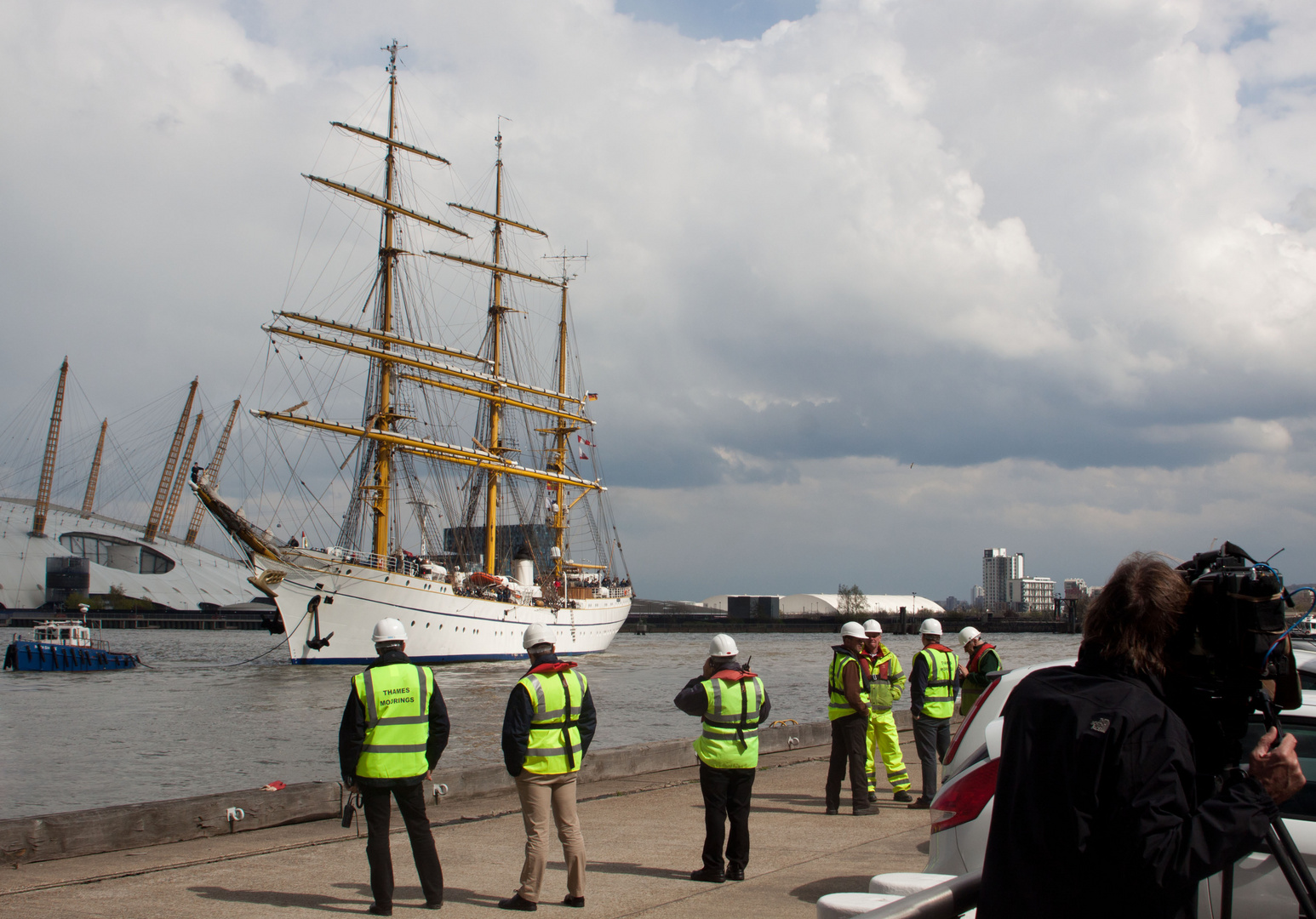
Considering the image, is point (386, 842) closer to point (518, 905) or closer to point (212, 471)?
point (518, 905)

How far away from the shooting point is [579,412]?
8925cm

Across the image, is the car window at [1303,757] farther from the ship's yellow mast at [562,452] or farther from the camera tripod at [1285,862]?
the ship's yellow mast at [562,452]

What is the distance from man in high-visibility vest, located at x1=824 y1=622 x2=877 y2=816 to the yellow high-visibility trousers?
51 cm

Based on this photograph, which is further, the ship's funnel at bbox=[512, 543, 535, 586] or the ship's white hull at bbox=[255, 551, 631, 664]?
the ship's funnel at bbox=[512, 543, 535, 586]

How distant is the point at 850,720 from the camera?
10500mm

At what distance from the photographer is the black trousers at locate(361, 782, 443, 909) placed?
6.68 m

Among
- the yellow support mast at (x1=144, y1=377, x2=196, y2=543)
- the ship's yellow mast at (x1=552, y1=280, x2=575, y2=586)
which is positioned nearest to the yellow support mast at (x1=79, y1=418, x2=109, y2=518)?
the yellow support mast at (x1=144, y1=377, x2=196, y2=543)

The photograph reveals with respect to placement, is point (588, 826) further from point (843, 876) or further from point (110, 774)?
point (110, 774)

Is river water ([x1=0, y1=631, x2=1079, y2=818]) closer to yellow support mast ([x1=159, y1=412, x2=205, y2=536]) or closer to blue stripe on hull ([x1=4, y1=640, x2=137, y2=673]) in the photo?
blue stripe on hull ([x1=4, y1=640, x2=137, y2=673])

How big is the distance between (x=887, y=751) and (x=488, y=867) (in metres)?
4.80

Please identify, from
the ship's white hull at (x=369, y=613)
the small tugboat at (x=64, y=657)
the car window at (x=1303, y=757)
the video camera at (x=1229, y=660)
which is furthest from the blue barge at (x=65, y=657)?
the video camera at (x=1229, y=660)

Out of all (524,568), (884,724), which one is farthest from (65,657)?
(884,724)

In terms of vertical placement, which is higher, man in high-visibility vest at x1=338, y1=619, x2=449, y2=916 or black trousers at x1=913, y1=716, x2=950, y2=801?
man in high-visibility vest at x1=338, y1=619, x2=449, y2=916

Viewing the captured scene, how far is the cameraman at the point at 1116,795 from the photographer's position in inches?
93.1
